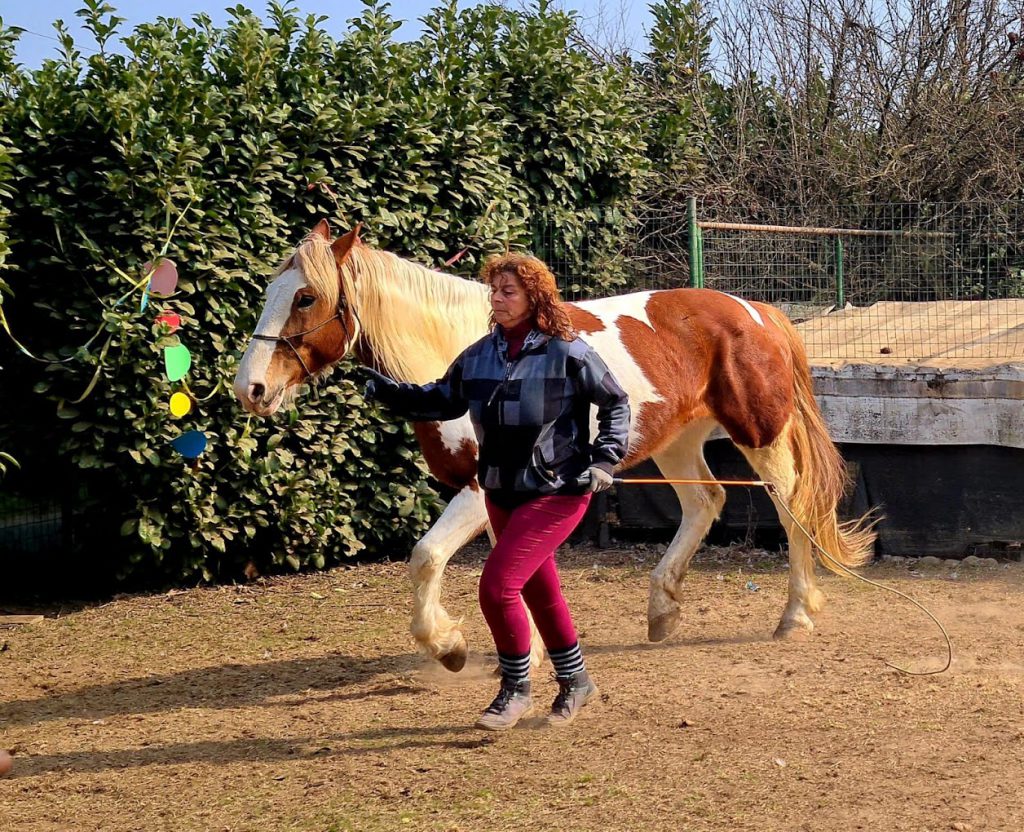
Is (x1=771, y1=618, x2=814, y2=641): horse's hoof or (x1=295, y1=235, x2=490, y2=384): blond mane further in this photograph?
(x1=771, y1=618, x2=814, y2=641): horse's hoof

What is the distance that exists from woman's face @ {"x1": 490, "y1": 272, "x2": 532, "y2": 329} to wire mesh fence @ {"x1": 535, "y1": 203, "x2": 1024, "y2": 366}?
4716 millimetres

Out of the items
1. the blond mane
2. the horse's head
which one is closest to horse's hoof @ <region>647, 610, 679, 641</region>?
the blond mane

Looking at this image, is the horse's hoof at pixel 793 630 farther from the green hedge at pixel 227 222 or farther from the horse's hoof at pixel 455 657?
the green hedge at pixel 227 222

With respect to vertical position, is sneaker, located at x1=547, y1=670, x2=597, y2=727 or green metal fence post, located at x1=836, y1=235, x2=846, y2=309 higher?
green metal fence post, located at x1=836, y1=235, x2=846, y2=309

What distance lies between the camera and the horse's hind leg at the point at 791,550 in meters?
6.16

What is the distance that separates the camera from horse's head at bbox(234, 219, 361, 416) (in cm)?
496

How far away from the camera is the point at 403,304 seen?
527 centimetres

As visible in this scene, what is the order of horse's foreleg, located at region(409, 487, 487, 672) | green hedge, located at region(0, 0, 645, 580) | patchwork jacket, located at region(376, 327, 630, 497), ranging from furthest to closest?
green hedge, located at region(0, 0, 645, 580) < horse's foreleg, located at region(409, 487, 487, 672) < patchwork jacket, located at region(376, 327, 630, 497)

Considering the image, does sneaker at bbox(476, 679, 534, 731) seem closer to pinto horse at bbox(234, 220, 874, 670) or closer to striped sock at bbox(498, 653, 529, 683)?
striped sock at bbox(498, 653, 529, 683)

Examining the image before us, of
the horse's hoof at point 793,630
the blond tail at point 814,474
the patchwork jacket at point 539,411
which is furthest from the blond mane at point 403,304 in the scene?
the horse's hoof at point 793,630

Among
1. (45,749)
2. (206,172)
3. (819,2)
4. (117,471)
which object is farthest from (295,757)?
(819,2)

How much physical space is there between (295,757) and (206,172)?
12.4 ft

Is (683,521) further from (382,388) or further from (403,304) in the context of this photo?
(382,388)

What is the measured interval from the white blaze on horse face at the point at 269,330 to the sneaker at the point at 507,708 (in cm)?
160
